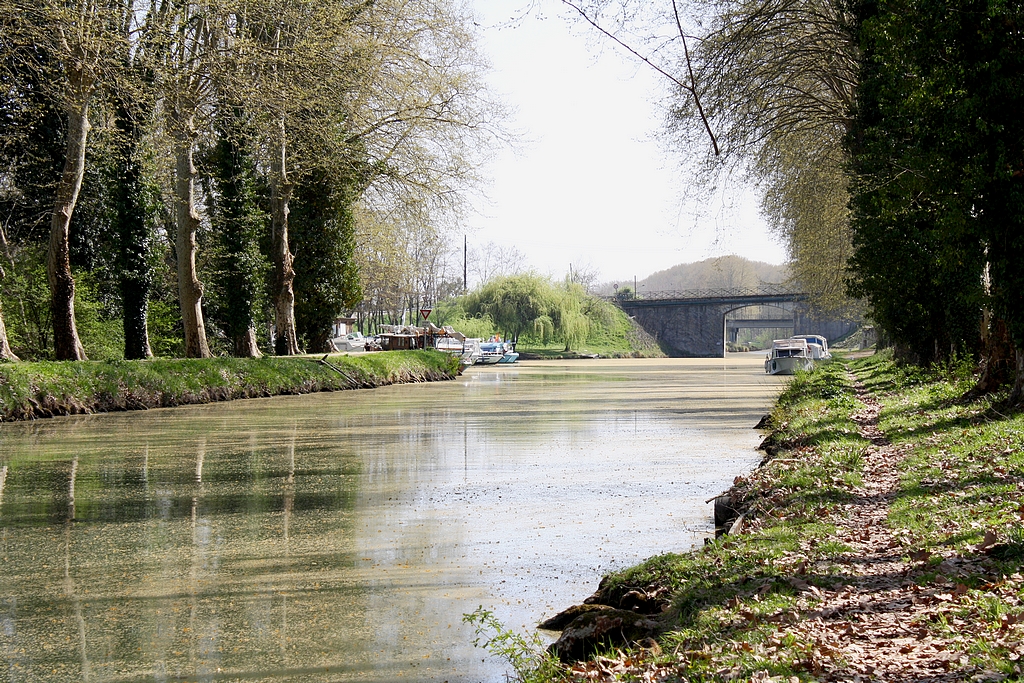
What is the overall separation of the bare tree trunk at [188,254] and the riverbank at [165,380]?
1.21 metres

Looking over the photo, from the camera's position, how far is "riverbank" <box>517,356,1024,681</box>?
14.6 ft

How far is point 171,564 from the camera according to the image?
7.81 m

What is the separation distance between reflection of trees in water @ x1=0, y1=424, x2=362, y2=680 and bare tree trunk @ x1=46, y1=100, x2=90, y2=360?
10.3 meters

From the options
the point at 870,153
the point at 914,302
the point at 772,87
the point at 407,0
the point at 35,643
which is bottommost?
the point at 35,643

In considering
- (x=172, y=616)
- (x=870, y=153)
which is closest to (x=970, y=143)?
(x=172, y=616)

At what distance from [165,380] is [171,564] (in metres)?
17.4

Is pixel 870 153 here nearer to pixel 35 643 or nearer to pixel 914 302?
pixel 914 302

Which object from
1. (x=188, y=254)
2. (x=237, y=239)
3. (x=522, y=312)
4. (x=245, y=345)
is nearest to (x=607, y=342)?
(x=522, y=312)

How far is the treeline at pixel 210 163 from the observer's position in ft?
72.5

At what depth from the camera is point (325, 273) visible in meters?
37.6

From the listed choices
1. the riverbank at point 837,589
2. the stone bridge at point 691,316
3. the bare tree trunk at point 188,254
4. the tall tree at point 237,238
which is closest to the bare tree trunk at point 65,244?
the bare tree trunk at point 188,254

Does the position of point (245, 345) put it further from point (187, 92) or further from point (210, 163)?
point (187, 92)

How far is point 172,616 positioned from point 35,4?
16186 mm

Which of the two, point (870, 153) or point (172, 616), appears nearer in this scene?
point (172, 616)
